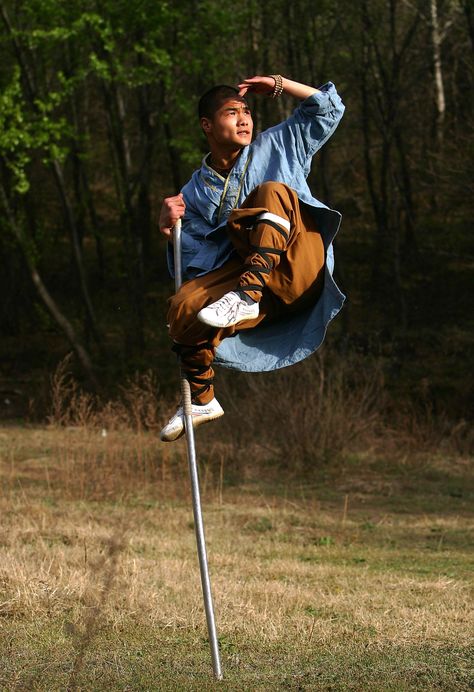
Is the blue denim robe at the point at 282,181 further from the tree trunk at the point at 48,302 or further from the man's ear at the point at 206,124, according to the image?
the tree trunk at the point at 48,302

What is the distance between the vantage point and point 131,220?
2569cm

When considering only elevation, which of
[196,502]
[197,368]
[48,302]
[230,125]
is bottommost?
[48,302]

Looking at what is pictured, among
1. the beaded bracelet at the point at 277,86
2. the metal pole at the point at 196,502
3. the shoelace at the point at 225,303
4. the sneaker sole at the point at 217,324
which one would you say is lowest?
the metal pole at the point at 196,502

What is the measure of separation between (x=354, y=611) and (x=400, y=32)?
2616cm

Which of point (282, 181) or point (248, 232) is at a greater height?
point (282, 181)

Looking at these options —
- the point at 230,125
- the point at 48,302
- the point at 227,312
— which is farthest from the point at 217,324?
the point at 48,302

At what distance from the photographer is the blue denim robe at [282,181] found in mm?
5410

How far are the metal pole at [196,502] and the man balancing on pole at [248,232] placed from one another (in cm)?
8

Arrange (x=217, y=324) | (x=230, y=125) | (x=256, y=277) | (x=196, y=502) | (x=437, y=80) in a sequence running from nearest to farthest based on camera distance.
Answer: (x=217, y=324), (x=256, y=277), (x=196, y=502), (x=230, y=125), (x=437, y=80)

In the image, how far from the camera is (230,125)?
17.5 ft

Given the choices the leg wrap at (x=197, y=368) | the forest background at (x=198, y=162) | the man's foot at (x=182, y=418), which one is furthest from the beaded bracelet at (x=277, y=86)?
the forest background at (x=198, y=162)

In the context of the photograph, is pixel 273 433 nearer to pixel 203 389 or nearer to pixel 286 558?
pixel 286 558

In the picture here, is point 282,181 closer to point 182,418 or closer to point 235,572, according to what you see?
point 182,418

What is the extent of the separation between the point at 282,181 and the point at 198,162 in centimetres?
2057
